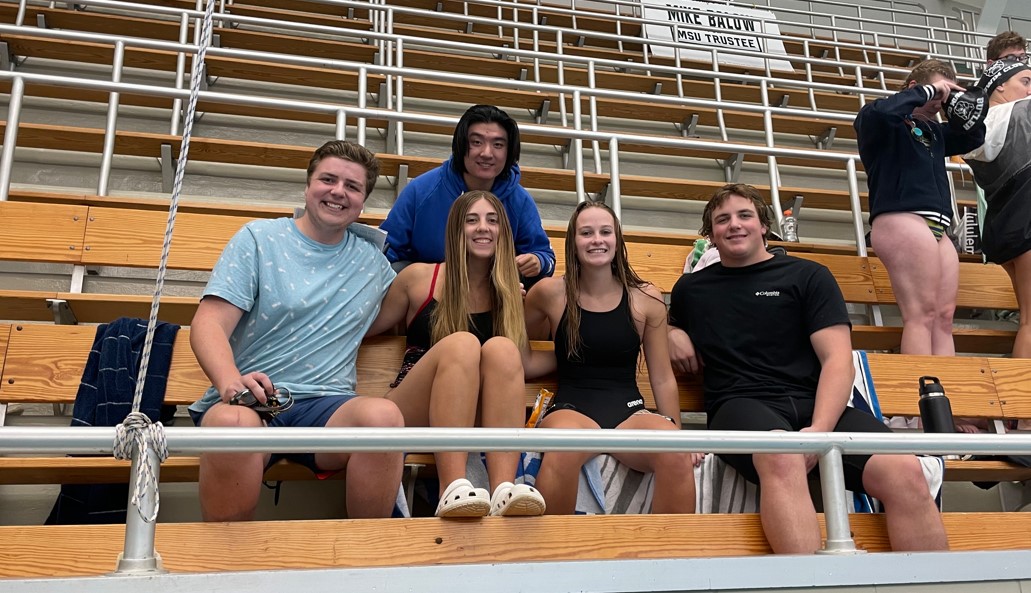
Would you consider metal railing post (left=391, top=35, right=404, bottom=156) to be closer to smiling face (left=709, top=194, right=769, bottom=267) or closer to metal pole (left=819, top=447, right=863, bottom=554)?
smiling face (left=709, top=194, right=769, bottom=267)

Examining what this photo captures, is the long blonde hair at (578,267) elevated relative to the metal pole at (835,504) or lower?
elevated

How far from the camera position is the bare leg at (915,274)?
2.09 m

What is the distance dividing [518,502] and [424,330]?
0.57m

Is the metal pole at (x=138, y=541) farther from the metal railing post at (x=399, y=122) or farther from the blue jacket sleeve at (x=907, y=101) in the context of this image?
the metal railing post at (x=399, y=122)

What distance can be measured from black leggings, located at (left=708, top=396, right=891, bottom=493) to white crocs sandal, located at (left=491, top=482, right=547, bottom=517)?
0.47 metres

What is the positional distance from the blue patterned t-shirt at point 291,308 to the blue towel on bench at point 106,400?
0.15m

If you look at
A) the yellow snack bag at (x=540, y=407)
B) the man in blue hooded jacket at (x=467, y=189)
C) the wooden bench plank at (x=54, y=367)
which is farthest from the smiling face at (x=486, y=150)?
the wooden bench plank at (x=54, y=367)

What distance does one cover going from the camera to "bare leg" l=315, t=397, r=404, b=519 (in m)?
1.29

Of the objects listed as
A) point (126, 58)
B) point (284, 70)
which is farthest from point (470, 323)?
point (126, 58)

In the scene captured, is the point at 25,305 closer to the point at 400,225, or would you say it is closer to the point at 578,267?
the point at 400,225

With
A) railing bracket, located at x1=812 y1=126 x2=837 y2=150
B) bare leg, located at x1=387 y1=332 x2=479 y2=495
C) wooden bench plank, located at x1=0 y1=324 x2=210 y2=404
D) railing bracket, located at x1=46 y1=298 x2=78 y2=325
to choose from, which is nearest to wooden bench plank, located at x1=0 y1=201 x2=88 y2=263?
railing bracket, located at x1=46 y1=298 x2=78 y2=325

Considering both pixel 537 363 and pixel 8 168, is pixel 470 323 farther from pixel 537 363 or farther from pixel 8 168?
pixel 8 168

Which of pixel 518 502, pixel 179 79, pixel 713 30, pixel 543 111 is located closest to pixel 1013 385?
pixel 518 502

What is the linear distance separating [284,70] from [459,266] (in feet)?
7.78
